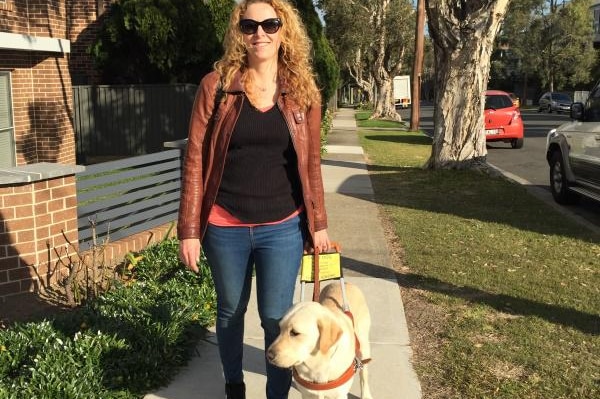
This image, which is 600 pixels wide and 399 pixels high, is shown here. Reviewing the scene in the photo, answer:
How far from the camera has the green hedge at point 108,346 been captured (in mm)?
3172

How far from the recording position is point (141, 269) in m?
5.39

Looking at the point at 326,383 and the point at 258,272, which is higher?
the point at 258,272

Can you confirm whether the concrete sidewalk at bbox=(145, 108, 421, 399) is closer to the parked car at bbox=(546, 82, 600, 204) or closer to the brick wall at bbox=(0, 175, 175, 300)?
the brick wall at bbox=(0, 175, 175, 300)

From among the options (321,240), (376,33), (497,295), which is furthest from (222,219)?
(376,33)

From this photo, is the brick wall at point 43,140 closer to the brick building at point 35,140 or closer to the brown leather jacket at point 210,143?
the brick building at point 35,140

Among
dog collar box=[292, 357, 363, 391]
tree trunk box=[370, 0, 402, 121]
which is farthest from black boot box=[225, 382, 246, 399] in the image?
tree trunk box=[370, 0, 402, 121]

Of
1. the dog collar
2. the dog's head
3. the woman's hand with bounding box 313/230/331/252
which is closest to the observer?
the dog's head

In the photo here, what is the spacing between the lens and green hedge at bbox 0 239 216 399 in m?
3.17

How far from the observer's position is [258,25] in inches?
105

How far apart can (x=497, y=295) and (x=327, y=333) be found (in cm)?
300

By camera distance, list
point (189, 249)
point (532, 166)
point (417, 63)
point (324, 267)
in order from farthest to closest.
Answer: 1. point (417, 63)
2. point (532, 166)
3. point (324, 267)
4. point (189, 249)

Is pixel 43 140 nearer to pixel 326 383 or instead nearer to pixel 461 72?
pixel 461 72

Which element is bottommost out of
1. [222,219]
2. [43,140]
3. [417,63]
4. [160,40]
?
[222,219]

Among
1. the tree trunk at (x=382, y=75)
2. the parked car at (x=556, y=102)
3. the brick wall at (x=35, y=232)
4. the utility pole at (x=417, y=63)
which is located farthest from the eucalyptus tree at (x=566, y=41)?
the brick wall at (x=35, y=232)
